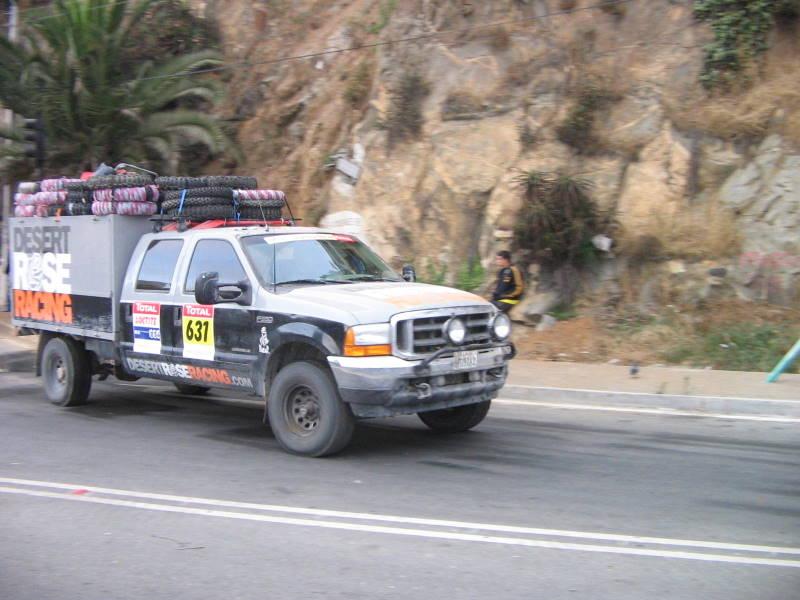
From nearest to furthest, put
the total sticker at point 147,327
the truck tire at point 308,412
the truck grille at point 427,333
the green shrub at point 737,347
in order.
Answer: the truck grille at point 427,333 → the truck tire at point 308,412 → the total sticker at point 147,327 → the green shrub at point 737,347

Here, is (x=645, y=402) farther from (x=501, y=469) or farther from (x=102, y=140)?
(x=102, y=140)

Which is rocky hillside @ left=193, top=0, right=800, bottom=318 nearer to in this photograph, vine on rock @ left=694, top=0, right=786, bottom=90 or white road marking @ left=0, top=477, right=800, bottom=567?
vine on rock @ left=694, top=0, right=786, bottom=90

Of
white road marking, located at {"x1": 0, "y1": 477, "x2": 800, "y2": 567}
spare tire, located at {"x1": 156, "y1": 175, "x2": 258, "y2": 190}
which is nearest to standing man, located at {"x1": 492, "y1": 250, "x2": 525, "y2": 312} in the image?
spare tire, located at {"x1": 156, "y1": 175, "x2": 258, "y2": 190}

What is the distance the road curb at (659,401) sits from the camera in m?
9.87

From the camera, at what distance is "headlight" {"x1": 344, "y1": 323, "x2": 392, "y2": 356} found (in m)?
7.33

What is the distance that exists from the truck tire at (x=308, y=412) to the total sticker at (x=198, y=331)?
99 centimetres

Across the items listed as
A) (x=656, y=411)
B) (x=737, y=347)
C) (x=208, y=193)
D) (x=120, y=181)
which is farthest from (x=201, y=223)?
(x=737, y=347)

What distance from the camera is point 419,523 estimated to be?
19.8 ft

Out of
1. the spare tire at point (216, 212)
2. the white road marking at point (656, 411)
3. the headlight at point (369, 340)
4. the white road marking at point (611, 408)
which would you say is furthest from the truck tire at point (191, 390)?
the headlight at point (369, 340)

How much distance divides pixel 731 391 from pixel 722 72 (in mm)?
7048

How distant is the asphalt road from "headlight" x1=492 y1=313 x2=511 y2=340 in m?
1.06

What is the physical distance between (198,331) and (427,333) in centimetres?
248

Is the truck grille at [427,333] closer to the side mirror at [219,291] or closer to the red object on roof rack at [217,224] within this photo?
the side mirror at [219,291]

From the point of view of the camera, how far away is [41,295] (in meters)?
10.9
